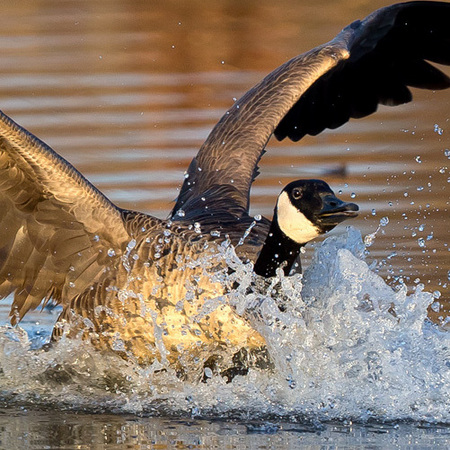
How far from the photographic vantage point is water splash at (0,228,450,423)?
5523 millimetres

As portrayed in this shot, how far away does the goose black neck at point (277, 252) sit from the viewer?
6145mm

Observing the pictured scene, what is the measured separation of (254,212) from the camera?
9.89 meters

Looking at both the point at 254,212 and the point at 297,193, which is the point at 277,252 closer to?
the point at 297,193

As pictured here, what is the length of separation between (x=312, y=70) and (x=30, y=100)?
22.6ft

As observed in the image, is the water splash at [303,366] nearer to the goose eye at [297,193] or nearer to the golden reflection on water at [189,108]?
the goose eye at [297,193]

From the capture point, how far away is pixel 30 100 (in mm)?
14219

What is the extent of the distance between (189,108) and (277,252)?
829 cm

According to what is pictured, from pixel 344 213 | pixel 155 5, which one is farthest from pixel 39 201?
pixel 155 5

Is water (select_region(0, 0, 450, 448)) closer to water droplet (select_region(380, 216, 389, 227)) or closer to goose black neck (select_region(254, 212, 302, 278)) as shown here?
water droplet (select_region(380, 216, 389, 227))

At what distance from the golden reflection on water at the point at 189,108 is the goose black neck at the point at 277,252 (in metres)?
1.71

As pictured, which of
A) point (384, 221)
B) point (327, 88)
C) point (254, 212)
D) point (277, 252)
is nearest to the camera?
point (277, 252)

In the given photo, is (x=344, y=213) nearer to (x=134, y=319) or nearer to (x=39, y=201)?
(x=134, y=319)

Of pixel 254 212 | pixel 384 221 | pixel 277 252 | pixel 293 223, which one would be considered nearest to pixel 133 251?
pixel 277 252

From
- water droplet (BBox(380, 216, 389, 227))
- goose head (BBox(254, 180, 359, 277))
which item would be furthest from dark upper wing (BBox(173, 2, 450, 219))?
goose head (BBox(254, 180, 359, 277))
